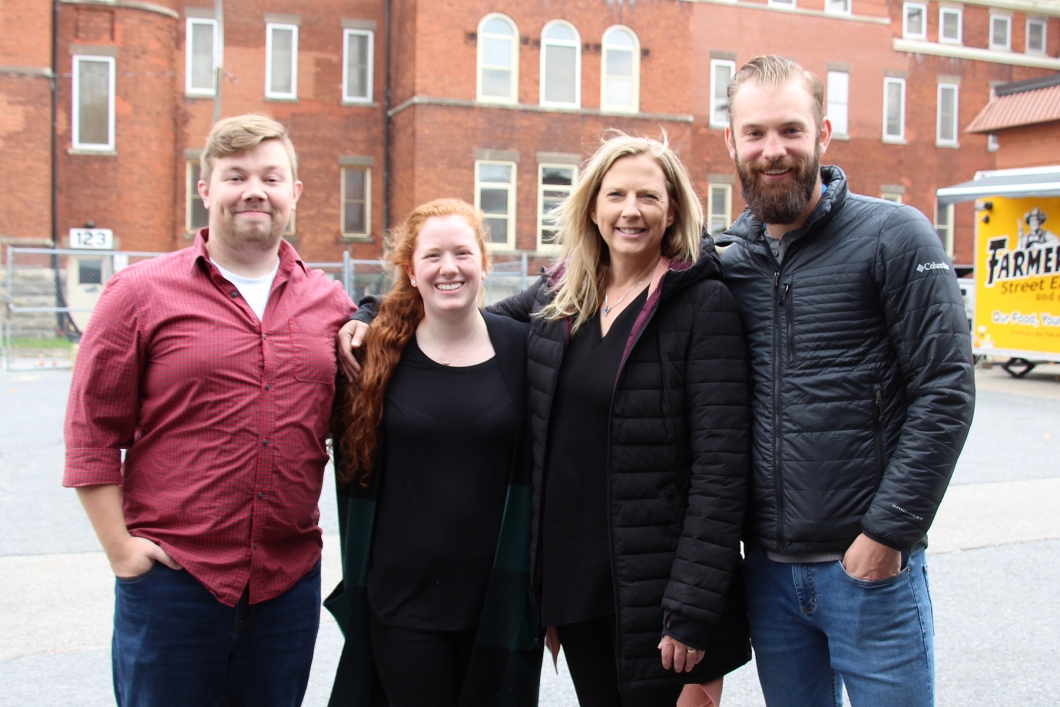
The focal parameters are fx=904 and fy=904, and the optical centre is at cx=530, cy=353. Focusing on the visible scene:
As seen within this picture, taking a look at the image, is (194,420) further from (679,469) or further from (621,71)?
(621,71)

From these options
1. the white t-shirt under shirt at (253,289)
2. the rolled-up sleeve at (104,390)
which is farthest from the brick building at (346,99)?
the rolled-up sleeve at (104,390)

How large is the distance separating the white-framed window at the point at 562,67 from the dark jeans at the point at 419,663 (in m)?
23.8

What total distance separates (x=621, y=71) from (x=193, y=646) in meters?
25.2

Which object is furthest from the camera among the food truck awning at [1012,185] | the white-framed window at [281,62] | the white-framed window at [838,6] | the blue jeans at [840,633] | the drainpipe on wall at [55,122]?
the white-framed window at [838,6]

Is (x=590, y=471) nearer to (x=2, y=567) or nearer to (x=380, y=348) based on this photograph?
(x=380, y=348)

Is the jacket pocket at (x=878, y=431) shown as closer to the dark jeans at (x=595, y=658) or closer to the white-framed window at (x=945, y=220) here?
the dark jeans at (x=595, y=658)

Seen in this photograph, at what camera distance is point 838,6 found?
101 ft

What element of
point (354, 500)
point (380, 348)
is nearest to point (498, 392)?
point (380, 348)

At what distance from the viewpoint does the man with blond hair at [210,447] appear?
2574mm

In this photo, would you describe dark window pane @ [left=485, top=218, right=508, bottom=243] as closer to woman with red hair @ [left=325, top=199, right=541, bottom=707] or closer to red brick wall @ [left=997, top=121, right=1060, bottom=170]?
red brick wall @ [left=997, top=121, right=1060, bottom=170]

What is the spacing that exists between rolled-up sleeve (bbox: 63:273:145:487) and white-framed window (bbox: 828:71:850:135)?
31.1m

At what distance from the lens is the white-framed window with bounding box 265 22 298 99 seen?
2594 cm

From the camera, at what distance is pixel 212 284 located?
2729mm

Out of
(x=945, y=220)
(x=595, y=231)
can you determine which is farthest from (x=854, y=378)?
(x=945, y=220)
